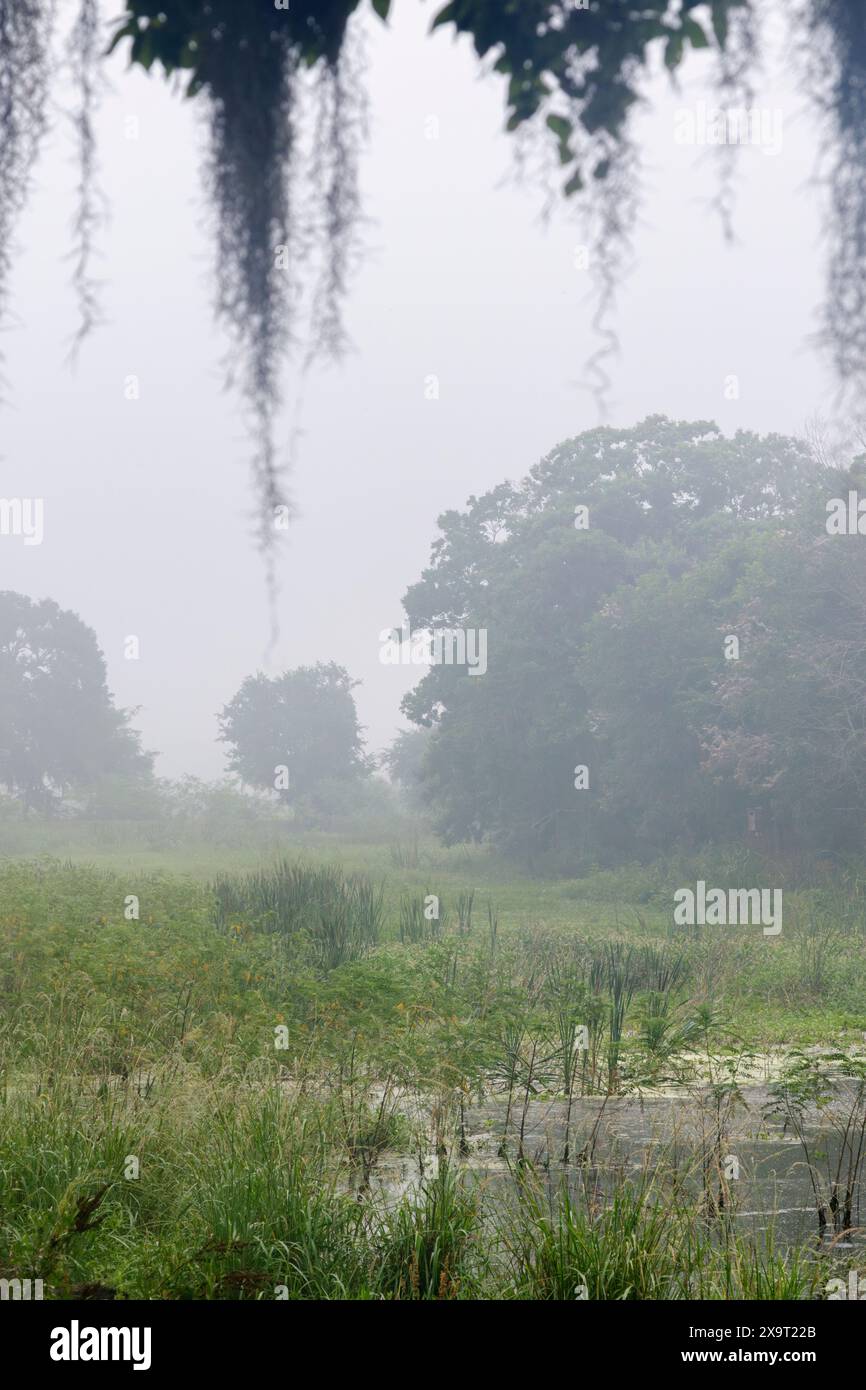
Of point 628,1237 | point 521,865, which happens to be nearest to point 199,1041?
point 628,1237

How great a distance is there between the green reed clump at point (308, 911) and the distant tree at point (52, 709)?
26.6m

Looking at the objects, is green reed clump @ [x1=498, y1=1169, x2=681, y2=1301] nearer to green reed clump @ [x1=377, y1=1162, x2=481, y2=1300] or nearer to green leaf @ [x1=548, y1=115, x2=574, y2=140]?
green reed clump @ [x1=377, y1=1162, x2=481, y2=1300]

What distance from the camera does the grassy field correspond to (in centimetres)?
355

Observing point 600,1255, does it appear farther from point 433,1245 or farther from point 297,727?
point 297,727

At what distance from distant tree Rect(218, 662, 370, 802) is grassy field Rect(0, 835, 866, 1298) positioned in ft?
106

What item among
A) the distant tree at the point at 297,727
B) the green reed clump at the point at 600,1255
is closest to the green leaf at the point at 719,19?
the green reed clump at the point at 600,1255

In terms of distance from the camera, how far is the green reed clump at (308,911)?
9.34 meters

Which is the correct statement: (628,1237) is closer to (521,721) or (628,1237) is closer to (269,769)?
(521,721)

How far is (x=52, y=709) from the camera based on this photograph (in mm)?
37969

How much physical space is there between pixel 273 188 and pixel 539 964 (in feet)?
27.9

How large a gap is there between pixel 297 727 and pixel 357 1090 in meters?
39.6
